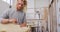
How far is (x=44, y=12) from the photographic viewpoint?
4.55m

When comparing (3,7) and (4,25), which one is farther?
(3,7)

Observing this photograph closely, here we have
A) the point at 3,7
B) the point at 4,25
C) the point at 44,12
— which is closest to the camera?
the point at 4,25

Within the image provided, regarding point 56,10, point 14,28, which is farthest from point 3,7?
point 14,28

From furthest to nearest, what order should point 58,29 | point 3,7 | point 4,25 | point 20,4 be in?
1. point 3,7
2. point 58,29
3. point 20,4
4. point 4,25

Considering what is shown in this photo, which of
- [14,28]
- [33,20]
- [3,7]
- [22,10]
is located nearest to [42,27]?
[33,20]

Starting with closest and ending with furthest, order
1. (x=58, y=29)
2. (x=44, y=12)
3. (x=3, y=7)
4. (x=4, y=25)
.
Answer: (x=4, y=25)
(x=58, y=29)
(x=3, y=7)
(x=44, y=12)

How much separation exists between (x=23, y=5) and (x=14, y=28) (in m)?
0.50

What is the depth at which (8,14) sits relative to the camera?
138 centimetres

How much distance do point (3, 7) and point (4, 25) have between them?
341 centimetres

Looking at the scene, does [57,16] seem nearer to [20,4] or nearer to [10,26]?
[20,4]

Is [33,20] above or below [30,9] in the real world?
below

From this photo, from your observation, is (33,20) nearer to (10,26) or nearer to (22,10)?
(22,10)

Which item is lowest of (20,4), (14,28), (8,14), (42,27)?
(42,27)

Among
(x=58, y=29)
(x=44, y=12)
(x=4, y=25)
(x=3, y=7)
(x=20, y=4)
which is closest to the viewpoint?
(x=4, y=25)
